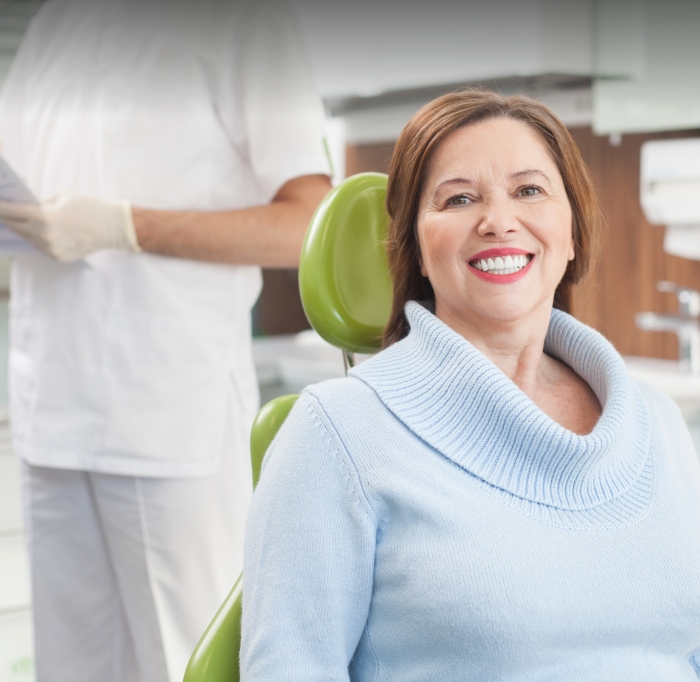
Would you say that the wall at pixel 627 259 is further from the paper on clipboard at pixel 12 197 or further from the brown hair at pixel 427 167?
the brown hair at pixel 427 167

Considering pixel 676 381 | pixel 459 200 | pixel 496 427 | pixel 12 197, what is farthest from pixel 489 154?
pixel 676 381

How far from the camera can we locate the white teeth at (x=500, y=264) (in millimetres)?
1041

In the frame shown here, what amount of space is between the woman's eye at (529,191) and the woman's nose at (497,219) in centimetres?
3

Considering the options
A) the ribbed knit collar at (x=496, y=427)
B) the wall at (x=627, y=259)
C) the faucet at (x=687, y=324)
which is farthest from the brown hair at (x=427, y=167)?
the wall at (x=627, y=259)

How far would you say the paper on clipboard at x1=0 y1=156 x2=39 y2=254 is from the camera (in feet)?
4.32

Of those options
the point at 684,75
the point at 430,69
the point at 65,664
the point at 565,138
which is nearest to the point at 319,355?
the point at 430,69

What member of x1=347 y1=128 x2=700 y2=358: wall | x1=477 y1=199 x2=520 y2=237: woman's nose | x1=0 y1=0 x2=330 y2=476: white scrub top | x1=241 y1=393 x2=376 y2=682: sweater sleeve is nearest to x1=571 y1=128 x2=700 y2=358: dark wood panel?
x1=347 y1=128 x2=700 y2=358: wall

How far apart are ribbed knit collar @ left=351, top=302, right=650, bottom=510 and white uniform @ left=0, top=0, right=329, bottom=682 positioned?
50 cm

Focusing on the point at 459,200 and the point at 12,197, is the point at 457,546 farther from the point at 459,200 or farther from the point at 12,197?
the point at 12,197

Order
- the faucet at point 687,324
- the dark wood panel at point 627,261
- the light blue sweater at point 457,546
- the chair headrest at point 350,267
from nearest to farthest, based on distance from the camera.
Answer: the light blue sweater at point 457,546 < the chair headrest at point 350,267 < the faucet at point 687,324 < the dark wood panel at point 627,261

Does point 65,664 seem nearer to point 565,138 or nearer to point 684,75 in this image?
point 565,138

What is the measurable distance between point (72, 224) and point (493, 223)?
2.30 ft

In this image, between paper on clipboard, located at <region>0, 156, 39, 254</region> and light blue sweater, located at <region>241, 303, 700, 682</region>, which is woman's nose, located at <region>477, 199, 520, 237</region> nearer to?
light blue sweater, located at <region>241, 303, 700, 682</region>

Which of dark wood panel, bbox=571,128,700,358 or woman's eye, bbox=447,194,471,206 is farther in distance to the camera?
dark wood panel, bbox=571,128,700,358
